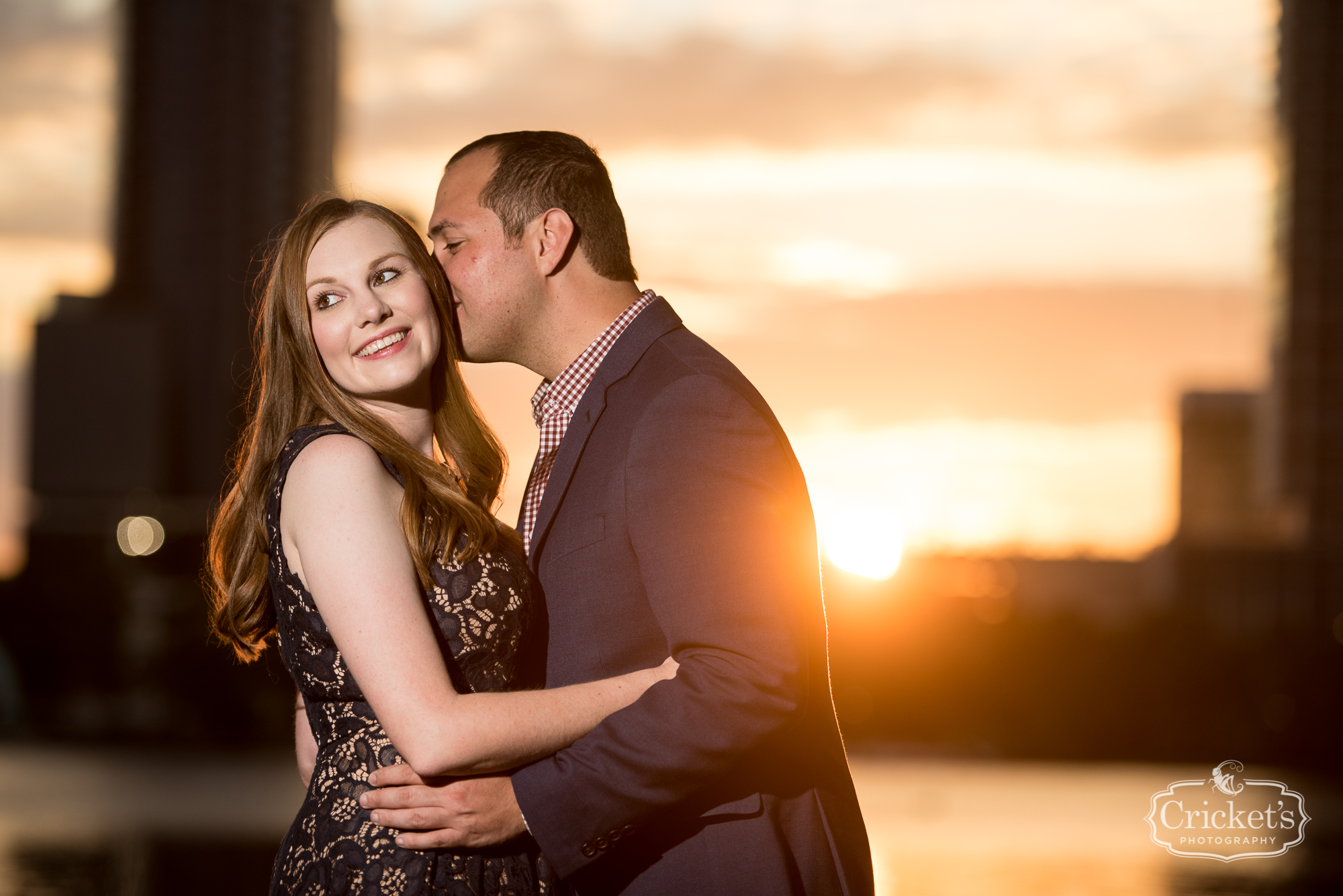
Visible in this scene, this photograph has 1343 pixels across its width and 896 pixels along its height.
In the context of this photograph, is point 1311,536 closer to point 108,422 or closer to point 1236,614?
point 1236,614

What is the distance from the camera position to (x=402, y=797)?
2500 mm

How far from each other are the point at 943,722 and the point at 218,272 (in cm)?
7528

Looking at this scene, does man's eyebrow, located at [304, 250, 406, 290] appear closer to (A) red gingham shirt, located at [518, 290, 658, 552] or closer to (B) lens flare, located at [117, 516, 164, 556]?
(A) red gingham shirt, located at [518, 290, 658, 552]

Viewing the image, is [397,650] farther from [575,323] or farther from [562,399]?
[575,323]

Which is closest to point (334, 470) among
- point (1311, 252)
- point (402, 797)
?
point (402, 797)

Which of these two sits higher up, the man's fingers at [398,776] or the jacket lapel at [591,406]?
the jacket lapel at [591,406]

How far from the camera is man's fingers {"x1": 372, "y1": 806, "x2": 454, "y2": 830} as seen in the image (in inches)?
97.6

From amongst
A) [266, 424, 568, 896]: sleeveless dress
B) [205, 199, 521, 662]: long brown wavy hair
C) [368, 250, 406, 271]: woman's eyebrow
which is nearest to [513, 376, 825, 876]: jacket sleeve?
[266, 424, 568, 896]: sleeveless dress

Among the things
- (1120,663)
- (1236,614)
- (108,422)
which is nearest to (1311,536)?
(1236,614)

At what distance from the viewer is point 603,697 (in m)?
2.55

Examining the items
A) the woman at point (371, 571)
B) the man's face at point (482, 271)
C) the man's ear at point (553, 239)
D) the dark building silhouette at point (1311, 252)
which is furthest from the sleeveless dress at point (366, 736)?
the dark building silhouette at point (1311, 252)

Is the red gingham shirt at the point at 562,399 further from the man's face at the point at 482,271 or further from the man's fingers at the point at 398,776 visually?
the man's fingers at the point at 398,776

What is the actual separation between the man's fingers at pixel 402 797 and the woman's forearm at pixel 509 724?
7 cm

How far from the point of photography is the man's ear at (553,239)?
2955 mm
